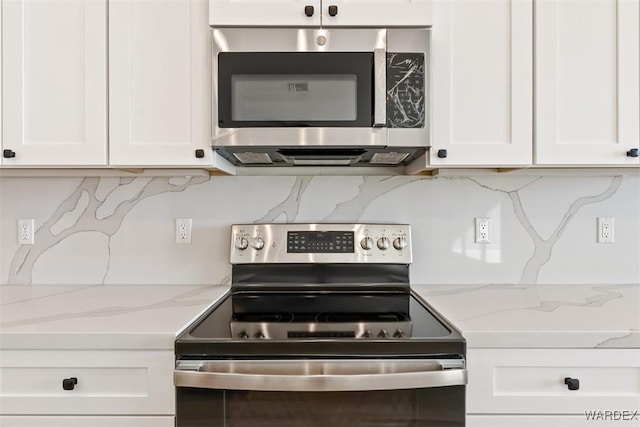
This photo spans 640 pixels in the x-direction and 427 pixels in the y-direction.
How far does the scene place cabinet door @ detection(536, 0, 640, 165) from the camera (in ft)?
4.77

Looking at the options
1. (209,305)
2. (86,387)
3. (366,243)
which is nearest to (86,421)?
(86,387)

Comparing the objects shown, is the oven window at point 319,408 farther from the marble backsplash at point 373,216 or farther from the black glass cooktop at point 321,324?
the marble backsplash at point 373,216

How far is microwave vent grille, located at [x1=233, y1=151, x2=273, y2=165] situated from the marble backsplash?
0.34 feet

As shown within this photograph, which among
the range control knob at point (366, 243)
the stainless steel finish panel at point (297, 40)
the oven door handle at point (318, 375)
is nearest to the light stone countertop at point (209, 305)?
the oven door handle at point (318, 375)

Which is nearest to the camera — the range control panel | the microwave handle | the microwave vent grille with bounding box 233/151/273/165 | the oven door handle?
the oven door handle

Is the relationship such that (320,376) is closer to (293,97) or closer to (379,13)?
(293,97)

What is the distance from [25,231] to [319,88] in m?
1.33

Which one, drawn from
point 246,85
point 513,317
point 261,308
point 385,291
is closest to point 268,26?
point 246,85

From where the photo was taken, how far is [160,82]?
1.45m

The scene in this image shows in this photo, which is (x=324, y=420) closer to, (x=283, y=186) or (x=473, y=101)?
(x=283, y=186)

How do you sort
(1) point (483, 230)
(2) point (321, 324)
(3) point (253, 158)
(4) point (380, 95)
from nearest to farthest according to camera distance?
1. (2) point (321, 324)
2. (4) point (380, 95)
3. (3) point (253, 158)
4. (1) point (483, 230)

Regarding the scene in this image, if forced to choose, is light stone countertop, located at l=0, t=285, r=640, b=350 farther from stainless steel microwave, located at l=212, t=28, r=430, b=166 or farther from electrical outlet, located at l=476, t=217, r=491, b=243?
stainless steel microwave, located at l=212, t=28, r=430, b=166

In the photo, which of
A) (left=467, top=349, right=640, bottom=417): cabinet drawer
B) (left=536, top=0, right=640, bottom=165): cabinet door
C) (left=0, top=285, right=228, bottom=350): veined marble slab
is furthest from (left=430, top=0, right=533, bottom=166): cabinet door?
(left=0, top=285, right=228, bottom=350): veined marble slab

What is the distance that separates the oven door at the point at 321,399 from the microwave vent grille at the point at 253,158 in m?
0.72
